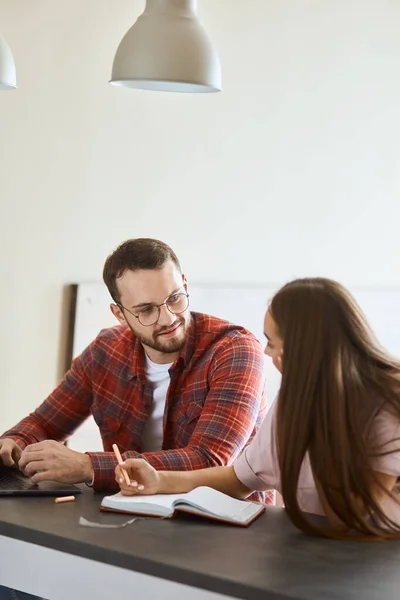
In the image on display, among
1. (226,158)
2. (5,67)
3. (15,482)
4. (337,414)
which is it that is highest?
(5,67)

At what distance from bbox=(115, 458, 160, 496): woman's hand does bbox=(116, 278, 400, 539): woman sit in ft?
1.03

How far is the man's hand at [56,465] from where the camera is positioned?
2.25 m

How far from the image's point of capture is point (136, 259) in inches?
102

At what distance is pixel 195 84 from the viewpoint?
228 cm

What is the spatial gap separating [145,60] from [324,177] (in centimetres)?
190

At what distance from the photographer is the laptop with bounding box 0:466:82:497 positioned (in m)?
2.16

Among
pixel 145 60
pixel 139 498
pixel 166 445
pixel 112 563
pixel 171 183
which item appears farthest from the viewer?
pixel 171 183

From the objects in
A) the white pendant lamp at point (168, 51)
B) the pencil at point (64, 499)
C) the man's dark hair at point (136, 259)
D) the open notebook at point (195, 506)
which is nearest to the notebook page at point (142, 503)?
the open notebook at point (195, 506)

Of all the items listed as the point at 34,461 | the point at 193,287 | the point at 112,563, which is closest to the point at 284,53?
the point at 193,287

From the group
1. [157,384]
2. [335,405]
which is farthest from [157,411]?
[335,405]

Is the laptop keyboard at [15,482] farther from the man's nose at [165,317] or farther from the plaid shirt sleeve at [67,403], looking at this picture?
the man's nose at [165,317]

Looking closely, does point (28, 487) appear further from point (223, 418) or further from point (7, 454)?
point (223, 418)

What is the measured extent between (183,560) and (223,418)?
2.40ft

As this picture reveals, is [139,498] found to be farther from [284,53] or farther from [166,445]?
[284,53]
